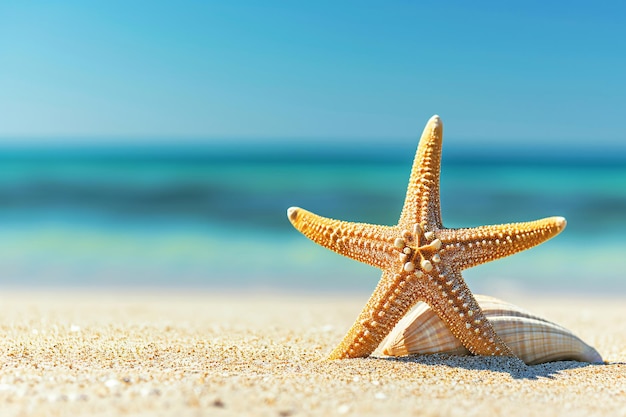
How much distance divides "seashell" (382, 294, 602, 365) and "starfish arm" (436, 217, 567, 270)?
1.72ft

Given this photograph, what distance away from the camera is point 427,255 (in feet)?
12.9

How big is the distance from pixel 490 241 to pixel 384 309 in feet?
2.67

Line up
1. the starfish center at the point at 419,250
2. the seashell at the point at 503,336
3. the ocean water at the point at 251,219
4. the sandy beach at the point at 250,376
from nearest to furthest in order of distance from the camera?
the sandy beach at the point at 250,376 < the starfish center at the point at 419,250 < the seashell at the point at 503,336 < the ocean water at the point at 251,219

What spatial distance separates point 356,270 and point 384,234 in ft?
20.7

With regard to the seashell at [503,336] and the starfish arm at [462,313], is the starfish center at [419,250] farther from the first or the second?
the seashell at [503,336]

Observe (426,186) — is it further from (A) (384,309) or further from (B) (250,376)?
(B) (250,376)

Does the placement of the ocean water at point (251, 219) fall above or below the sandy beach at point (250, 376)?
above

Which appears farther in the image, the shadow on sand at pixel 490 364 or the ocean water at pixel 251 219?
the ocean water at pixel 251 219

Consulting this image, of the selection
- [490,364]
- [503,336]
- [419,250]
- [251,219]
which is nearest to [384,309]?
[419,250]

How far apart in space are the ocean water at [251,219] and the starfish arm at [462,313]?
5096mm

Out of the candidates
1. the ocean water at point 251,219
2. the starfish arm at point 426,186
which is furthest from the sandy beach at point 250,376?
the ocean water at point 251,219

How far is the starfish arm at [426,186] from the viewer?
4.01 metres

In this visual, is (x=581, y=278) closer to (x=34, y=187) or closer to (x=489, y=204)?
(x=489, y=204)

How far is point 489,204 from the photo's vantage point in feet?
72.8
